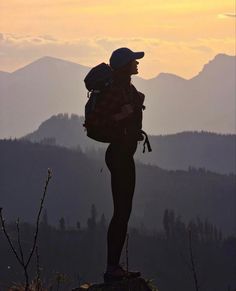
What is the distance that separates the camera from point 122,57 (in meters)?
9.68

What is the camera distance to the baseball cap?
9.61 meters

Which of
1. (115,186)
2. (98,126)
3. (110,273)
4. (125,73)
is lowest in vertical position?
(110,273)

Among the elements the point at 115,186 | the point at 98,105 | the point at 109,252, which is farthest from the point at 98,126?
the point at 109,252

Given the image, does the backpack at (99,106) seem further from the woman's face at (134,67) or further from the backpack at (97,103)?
the woman's face at (134,67)

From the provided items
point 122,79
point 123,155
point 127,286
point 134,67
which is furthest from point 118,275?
point 134,67

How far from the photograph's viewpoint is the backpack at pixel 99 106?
9.00 meters

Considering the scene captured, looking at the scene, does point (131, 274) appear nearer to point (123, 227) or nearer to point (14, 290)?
point (123, 227)

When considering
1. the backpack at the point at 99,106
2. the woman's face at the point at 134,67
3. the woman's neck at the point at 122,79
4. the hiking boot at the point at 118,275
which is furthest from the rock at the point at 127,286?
the woman's face at the point at 134,67

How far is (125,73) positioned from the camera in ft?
31.8

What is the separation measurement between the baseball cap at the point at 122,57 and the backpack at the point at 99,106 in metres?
0.46

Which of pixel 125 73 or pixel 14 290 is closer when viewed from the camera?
pixel 14 290

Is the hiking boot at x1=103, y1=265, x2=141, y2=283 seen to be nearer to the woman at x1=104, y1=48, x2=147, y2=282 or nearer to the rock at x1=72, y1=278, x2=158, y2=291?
the woman at x1=104, y1=48, x2=147, y2=282

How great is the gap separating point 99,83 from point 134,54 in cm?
75

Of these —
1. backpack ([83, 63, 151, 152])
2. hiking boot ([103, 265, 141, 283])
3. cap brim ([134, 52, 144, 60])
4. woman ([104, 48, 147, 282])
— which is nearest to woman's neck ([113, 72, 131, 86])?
woman ([104, 48, 147, 282])
